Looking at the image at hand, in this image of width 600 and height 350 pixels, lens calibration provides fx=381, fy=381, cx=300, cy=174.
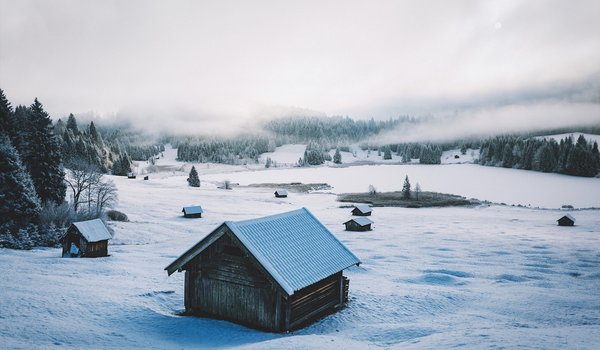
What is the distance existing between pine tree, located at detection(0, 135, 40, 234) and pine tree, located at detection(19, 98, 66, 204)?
6.77 meters

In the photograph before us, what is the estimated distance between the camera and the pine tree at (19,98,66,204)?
156 ft

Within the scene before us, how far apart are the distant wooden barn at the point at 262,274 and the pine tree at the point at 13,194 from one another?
3017cm

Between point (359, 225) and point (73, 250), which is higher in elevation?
point (359, 225)

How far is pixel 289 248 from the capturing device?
19.7m

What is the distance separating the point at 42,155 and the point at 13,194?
33.4 ft

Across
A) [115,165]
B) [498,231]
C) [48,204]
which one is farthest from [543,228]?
[115,165]

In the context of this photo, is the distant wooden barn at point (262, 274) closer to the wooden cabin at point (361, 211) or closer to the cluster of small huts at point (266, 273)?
the cluster of small huts at point (266, 273)

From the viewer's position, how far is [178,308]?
21.5 meters

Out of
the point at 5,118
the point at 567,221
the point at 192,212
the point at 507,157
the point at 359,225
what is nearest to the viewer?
the point at 5,118

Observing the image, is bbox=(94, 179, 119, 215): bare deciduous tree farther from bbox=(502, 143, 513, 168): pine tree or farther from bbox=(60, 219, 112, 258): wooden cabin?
bbox=(502, 143, 513, 168): pine tree

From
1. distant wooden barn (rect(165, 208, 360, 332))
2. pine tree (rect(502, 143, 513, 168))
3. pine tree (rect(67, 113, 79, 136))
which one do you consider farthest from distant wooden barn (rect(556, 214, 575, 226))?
pine tree (rect(67, 113, 79, 136))

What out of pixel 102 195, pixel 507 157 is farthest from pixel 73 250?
pixel 507 157

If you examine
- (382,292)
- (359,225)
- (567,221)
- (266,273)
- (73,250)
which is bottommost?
(73,250)

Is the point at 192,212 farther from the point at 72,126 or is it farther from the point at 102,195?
the point at 72,126
